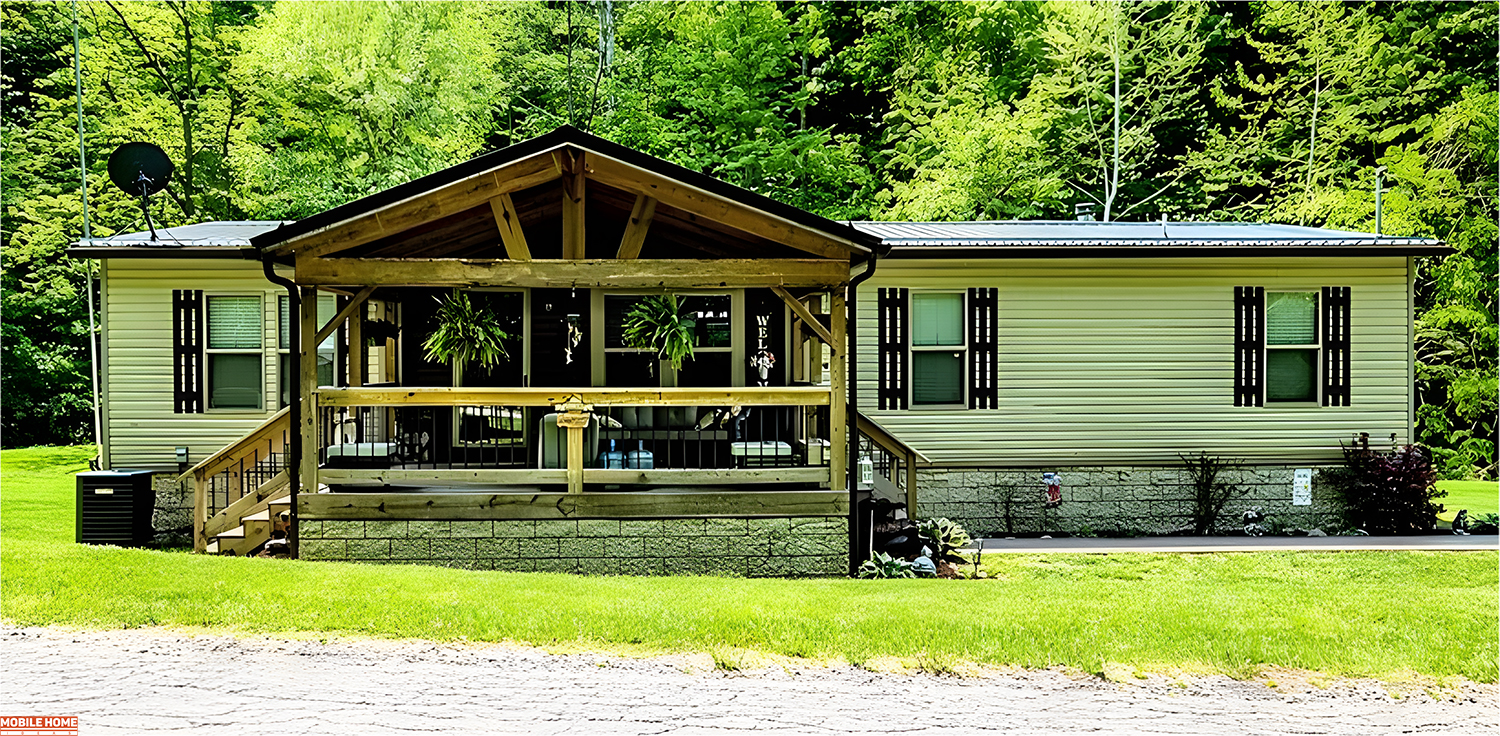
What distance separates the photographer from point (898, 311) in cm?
1261

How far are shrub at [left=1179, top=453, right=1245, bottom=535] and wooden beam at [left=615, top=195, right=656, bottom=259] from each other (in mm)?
7501

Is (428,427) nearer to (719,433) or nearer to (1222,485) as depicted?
(719,433)

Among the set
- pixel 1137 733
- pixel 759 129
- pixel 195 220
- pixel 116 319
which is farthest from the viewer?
pixel 759 129

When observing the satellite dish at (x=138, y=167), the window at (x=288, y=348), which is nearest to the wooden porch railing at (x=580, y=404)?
the window at (x=288, y=348)

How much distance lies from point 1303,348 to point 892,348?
5.08m

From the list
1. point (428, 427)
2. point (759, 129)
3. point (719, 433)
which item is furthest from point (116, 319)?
point (759, 129)

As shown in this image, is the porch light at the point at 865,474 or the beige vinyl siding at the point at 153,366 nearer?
the porch light at the point at 865,474

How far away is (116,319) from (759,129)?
49.8 ft

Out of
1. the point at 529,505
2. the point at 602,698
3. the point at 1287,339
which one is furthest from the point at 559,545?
the point at 1287,339

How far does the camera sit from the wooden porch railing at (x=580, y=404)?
911 cm

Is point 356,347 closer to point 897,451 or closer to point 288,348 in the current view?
point 288,348

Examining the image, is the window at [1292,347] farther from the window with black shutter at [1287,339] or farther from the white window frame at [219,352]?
the white window frame at [219,352]

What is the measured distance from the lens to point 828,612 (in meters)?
7.30

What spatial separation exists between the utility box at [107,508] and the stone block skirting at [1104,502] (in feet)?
29.6
